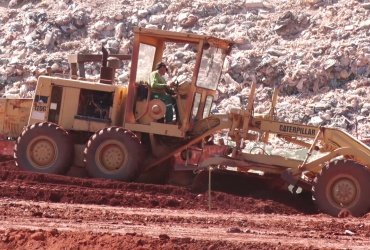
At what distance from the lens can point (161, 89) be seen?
1650 centimetres

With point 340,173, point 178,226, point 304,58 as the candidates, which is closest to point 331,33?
point 304,58

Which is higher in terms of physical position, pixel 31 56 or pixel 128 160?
pixel 31 56

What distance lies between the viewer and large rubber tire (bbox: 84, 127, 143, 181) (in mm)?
16281

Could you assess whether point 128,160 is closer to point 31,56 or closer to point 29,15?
point 31,56

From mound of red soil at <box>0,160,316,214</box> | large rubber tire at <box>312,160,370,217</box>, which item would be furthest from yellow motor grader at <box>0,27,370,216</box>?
large rubber tire at <box>312,160,370,217</box>

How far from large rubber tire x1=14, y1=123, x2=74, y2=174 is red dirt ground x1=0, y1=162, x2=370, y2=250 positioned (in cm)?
38

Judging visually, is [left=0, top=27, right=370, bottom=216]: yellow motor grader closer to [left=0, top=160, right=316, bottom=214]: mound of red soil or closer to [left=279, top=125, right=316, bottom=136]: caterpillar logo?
[left=279, top=125, right=316, bottom=136]: caterpillar logo

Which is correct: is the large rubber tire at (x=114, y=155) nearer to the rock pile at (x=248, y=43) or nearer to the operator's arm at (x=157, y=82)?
the operator's arm at (x=157, y=82)

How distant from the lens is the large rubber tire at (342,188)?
14.4 m

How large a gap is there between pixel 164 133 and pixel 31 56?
11.5 meters

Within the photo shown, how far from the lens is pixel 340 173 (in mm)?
14562

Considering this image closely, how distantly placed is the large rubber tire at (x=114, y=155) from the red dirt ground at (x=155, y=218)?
69cm

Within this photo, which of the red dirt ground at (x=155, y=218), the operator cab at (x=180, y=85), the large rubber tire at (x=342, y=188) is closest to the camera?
the red dirt ground at (x=155, y=218)

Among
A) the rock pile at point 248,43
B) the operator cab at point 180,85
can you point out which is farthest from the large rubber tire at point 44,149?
the rock pile at point 248,43
